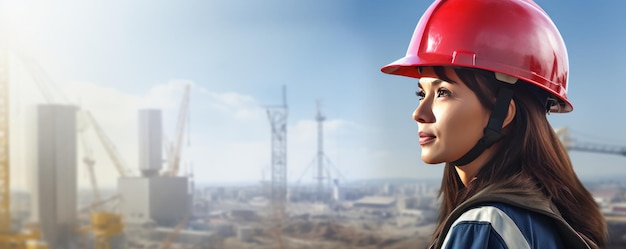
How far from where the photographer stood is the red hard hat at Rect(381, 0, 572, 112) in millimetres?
677

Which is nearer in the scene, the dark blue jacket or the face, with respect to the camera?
the dark blue jacket

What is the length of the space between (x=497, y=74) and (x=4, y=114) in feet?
35.6

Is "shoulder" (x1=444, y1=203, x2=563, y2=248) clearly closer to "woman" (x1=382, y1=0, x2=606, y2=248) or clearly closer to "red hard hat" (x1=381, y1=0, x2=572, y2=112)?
"woman" (x1=382, y1=0, x2=606, y2=248)

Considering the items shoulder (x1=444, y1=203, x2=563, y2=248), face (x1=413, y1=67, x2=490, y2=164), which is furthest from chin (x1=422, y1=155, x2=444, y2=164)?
shoulder (x1=444, y1=203, x2=563, y2=248)

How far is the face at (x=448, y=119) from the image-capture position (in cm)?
66

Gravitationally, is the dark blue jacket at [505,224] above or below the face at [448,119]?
below

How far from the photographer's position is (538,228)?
59 centimetres

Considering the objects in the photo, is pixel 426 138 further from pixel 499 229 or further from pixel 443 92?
pixel 499 229

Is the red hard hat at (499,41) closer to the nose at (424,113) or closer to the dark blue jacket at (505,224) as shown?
the nose at (424,113)

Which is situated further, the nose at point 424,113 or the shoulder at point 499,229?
the nose at point 424,113

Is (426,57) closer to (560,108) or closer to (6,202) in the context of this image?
(560,108)

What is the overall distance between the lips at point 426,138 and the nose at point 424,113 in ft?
0.05

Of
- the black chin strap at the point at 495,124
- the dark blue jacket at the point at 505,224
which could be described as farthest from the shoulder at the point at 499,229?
the black chin strap at the point at 495,124

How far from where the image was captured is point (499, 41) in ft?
2.24
